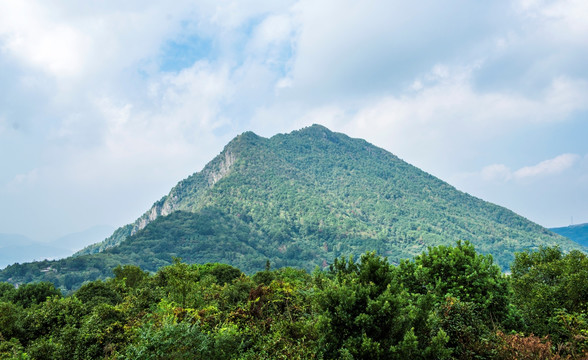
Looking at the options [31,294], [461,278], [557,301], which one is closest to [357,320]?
[461,278]

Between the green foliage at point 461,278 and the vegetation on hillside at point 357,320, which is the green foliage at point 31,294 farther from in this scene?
the green foliage at point 461,278

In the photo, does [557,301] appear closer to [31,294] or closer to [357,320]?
[357,320]

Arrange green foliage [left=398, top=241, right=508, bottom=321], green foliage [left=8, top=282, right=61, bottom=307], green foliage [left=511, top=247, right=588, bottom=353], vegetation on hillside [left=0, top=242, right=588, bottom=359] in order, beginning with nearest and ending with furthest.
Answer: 1. vegetation on hillside [left=0, top=242, right=588, bottom=359]
2. green foliage [left=511, top=247, right=588, bottom=353]
3. green foliage [left=398, top=241, right=508, bottom=321]
4. green foliage [left=8, top=282, right=61, bottom=307]

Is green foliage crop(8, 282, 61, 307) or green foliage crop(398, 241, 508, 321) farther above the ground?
green foliage crop(398, 241, 508, 321)

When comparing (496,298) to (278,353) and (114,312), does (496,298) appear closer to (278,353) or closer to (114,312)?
(278,353)

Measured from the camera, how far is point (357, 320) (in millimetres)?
12500

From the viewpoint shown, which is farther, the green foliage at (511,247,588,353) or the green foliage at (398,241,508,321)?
the green foliage at (398,241,508,321)

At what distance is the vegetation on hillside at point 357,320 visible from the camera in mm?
12500

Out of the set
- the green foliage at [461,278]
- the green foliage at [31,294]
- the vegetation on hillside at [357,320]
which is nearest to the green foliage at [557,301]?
the vegetation on hillside at [357,320]

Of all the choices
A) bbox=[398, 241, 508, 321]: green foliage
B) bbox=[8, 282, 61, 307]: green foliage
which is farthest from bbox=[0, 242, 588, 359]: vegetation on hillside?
bbox=[8, 282, 61, 307]: green foliage

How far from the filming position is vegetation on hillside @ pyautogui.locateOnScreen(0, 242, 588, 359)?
41.0 feet

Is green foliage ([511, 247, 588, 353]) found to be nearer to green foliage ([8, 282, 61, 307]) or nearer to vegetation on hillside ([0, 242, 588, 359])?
vegetation on hillside ([0, 242, 588, 359])

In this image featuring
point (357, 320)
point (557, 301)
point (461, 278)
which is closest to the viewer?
point (357, 320)

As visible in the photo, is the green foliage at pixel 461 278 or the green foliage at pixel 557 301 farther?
the green foliage at pixel 461 278
